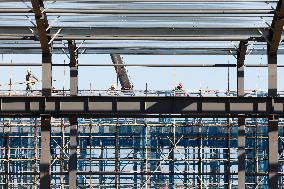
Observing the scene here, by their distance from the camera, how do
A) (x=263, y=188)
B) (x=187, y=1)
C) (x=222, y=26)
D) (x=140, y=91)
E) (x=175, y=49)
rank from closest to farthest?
1. (x=187, y=1)
2. (x=222, y=26)
3. (x=175, y=49)
4. (x=140, y=91)
5. (x=263, y=188)

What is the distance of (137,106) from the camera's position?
2106 centimetres

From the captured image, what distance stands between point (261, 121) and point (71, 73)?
14751mm

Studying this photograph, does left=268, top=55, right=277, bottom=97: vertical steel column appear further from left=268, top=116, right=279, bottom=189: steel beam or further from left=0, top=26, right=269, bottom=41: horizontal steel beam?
left=268, top=116, right=279, bottom=189: steel beam

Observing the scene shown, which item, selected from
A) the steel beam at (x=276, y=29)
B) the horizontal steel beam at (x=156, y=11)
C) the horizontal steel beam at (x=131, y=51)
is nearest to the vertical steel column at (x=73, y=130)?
the horizontal steel beam at (x=131, y=51)

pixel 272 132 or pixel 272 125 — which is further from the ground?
pixel 272 125

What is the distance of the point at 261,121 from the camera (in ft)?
117

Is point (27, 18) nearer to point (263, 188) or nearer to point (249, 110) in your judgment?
point (249, 110)

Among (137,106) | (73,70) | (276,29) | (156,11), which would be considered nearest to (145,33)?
(156,11)

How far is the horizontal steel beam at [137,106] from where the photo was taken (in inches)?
826

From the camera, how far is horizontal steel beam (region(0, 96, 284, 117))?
2098 cm

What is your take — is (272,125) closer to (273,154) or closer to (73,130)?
(273,154)

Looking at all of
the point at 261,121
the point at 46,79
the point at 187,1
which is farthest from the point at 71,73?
the point at 261,121

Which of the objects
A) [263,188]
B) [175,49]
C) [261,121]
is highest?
[175,49]

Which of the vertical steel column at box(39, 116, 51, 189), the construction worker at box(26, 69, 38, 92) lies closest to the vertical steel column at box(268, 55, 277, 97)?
the vertical steel column at box(39, 116, 51, 189)
